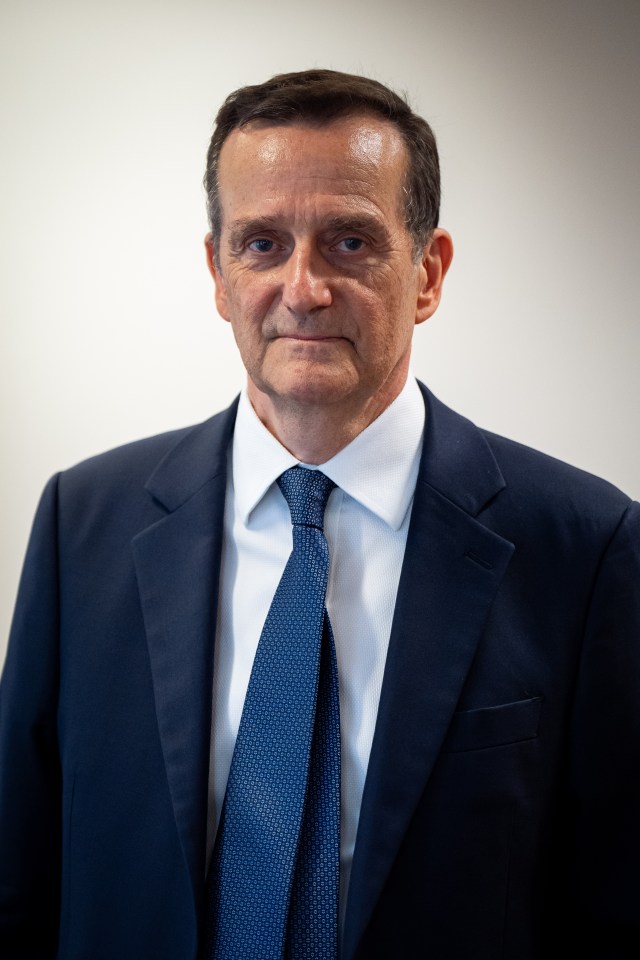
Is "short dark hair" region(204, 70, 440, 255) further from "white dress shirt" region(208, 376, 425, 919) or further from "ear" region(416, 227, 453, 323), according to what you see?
"white dress shirt" region(208, 376, 425, 919)

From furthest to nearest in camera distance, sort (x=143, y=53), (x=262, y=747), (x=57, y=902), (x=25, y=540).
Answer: (x=25, y=540)
(x=143, y=53)
(x=57, y=902)
(x=262, y=747)

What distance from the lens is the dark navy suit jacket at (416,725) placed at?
1.11 meters

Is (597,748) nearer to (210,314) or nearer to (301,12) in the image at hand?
(210,314)

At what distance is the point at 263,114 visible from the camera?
118 cm

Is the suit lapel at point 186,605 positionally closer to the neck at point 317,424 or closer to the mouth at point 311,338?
the neck at point 317,424

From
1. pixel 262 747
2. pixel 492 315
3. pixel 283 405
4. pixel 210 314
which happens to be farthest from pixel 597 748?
pixel 210 314

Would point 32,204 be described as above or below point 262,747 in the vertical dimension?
above

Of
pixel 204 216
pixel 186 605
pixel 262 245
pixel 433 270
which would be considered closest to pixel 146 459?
pixel 186 605

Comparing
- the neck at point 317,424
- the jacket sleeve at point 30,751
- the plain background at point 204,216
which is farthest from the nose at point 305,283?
the plain background at point 204,216

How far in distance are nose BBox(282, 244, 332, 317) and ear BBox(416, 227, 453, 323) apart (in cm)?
21

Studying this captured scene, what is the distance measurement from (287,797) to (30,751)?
38 cm

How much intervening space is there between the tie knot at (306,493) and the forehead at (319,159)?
35 centimetres

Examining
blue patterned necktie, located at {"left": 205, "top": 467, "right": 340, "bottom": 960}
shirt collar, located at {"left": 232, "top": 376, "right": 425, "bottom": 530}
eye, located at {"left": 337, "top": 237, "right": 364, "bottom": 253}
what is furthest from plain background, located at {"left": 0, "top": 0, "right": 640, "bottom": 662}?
blue patterned necktie, located at {"left": 205, "top": 467, "right": 340, "bottom": 960}

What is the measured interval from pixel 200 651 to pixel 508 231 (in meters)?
1.15
